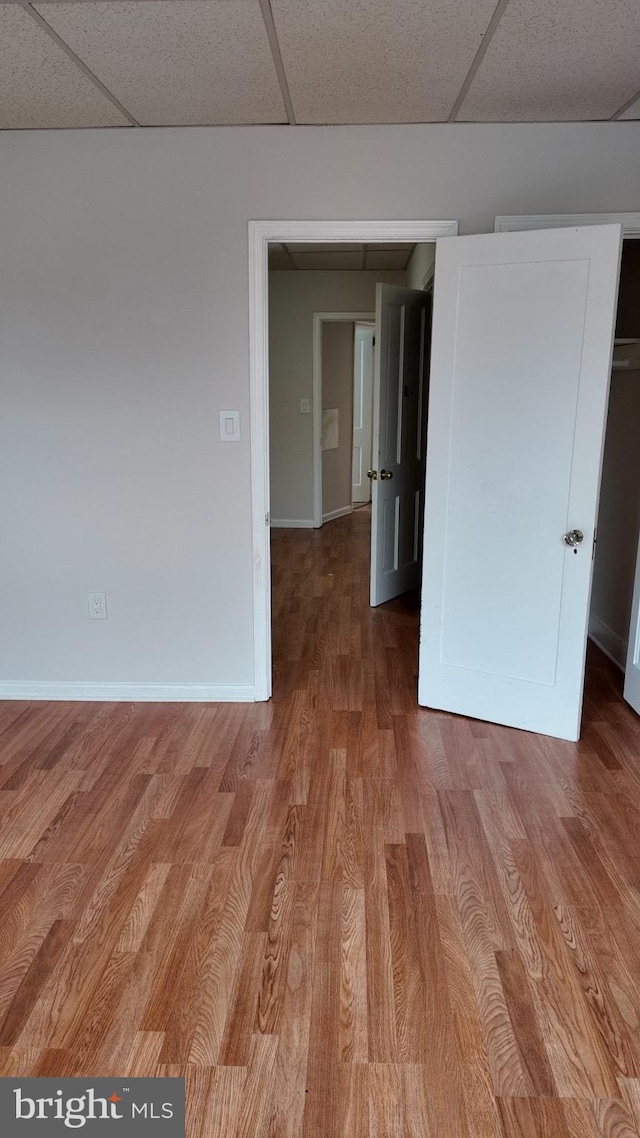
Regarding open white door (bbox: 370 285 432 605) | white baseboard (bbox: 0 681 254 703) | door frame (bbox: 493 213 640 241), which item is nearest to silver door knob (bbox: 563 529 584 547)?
door frame (bbox: 493 213 640 241)

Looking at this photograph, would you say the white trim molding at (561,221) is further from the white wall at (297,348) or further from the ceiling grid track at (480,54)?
the white wall at (297,348)

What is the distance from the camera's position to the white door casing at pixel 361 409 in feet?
29.6

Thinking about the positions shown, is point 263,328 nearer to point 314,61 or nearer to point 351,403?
point 314,61

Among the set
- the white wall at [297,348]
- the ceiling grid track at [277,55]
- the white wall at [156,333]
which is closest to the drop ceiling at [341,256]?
the white wall at [297,348]

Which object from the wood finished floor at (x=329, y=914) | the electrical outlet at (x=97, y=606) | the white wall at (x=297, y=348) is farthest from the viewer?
the white wall at (x=297, y=348)

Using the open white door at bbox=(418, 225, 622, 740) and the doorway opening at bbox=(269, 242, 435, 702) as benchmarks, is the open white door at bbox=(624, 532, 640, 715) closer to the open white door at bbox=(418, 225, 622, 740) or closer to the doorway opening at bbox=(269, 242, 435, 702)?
the open white door at bbox=(418, 225, 622, 740)

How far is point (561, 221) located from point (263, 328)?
4.34ft

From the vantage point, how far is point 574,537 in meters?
2.99

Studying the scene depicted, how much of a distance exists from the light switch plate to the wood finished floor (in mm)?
1257

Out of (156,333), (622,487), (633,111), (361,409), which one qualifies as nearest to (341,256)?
(361,409)

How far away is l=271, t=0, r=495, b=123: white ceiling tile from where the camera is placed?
2.16 metres

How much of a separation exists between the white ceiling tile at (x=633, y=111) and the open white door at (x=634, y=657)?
1787mm

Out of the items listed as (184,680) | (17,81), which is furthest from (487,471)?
(17,81)

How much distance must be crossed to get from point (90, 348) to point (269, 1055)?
2772 millimetres
